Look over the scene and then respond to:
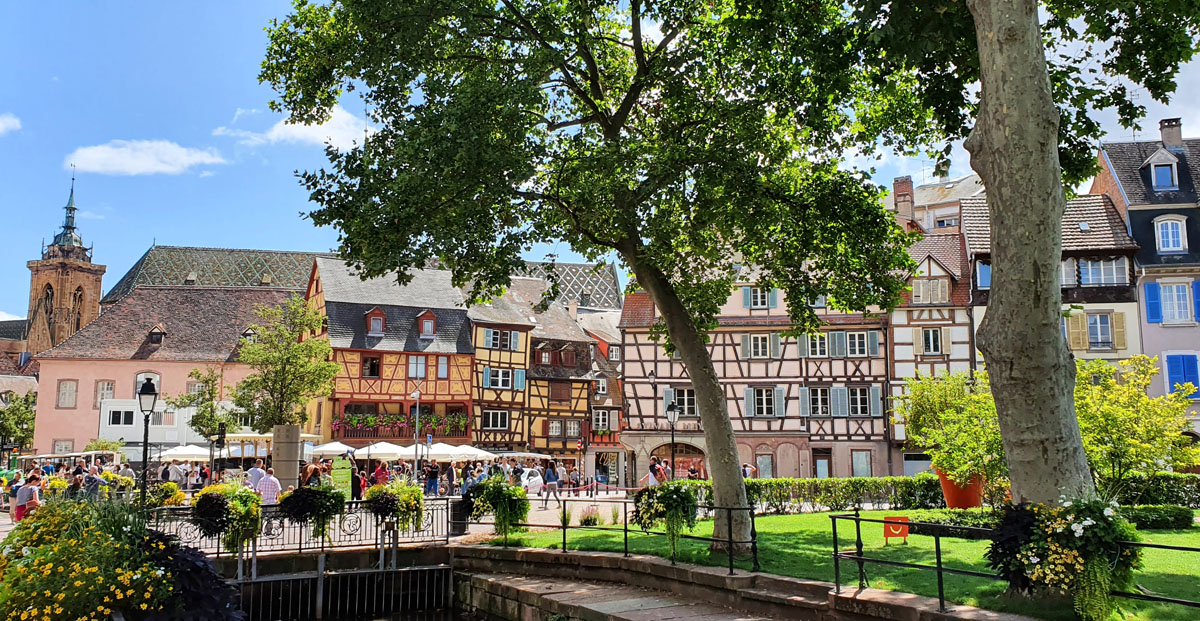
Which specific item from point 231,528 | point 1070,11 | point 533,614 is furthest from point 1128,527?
point 231,528

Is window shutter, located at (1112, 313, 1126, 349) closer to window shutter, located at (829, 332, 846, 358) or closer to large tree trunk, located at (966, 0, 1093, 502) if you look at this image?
window shutter, located at (829, 332, 846, 358)

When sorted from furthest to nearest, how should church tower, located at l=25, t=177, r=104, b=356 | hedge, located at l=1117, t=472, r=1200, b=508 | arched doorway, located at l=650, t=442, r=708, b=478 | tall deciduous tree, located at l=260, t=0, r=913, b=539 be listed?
1. church tower, located at l=25, t=177, r=104, b=356
2. arched doorway, located at l=650, t=442, r=708, b=478
3. hedge, located at l=1117, t=472, r=1200, b=508
4. tall deciduous tree, located at l=260, t=0, r=913, b=539

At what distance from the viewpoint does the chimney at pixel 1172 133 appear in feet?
128

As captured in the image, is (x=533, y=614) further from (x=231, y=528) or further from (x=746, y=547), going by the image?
(x=231, y=528)

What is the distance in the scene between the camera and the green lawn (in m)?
9.47

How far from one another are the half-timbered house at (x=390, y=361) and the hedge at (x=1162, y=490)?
28.8 m

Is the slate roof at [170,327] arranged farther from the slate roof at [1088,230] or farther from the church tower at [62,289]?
the church tower at [62,289]

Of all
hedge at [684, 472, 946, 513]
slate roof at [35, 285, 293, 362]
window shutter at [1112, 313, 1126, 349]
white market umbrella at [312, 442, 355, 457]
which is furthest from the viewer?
slate roof at [35, 285, 293, 362]

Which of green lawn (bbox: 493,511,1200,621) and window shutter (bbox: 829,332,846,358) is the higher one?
window shutter (bbox: 829,332,846,358)

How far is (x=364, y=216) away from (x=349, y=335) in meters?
29.4

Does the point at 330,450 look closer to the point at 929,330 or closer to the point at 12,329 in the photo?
the point at 929,330

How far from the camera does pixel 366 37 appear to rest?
15.7m

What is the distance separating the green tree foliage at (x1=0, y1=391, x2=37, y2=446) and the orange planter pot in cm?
6468

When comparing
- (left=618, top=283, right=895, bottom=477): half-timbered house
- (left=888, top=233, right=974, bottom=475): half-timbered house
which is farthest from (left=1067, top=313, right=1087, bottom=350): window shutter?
(left=618, top=283, right=895, bottom=477): half-timbered house
